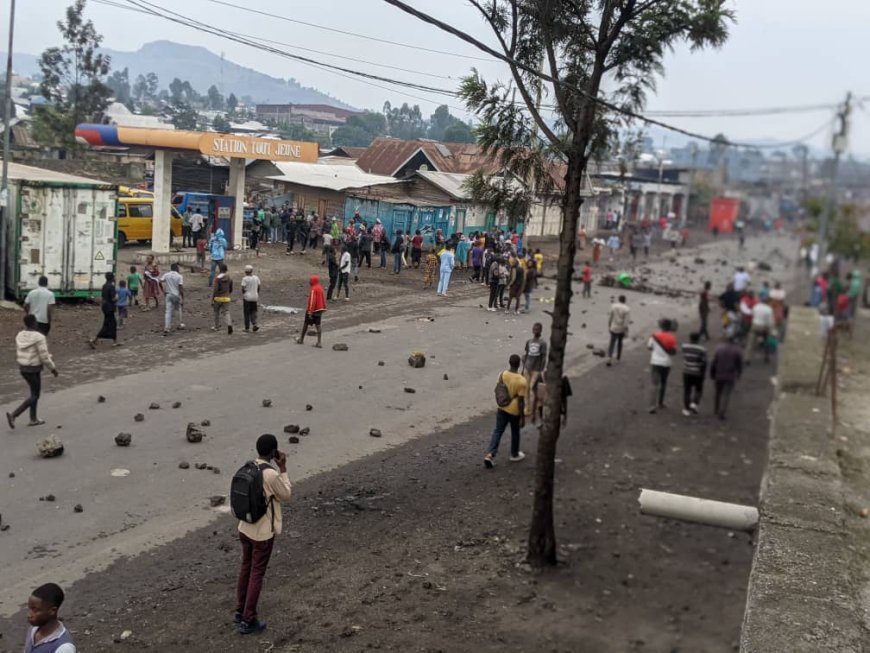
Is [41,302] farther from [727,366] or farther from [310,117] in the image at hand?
[310,117]

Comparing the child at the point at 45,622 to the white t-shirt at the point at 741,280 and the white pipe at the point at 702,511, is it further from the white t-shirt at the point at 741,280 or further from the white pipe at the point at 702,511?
the white t-shirt at the point at 741,280

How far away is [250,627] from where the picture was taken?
5980 mm

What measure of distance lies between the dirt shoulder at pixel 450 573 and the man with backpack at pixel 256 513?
8.7 inches

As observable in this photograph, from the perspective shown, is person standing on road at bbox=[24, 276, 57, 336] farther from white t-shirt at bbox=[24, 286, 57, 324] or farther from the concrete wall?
the concrete wall

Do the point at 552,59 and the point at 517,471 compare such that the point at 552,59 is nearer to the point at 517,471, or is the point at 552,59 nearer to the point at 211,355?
the point at 517,471

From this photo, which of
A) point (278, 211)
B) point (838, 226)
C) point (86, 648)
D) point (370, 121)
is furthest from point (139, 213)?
point (370, 121)

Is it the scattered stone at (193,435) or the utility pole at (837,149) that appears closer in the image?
the utility pole at (837,149)

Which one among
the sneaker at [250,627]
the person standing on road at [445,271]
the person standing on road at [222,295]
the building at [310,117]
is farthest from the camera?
the building at [310,117]

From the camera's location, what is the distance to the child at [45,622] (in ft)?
13.4

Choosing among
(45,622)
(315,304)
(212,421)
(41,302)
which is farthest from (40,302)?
(45,622)

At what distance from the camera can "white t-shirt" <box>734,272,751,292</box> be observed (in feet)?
24.1

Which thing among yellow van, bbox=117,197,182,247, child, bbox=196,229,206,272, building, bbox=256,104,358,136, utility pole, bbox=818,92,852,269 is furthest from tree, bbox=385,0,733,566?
building, bbox=256,104,358,136

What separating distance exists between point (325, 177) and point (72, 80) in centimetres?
2243

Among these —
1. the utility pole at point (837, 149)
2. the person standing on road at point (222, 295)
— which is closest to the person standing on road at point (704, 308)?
the utility pole at point (837, 149)
